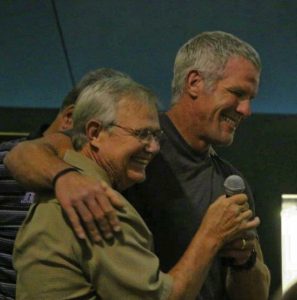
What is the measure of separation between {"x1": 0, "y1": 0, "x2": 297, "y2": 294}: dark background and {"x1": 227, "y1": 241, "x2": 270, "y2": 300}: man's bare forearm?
1.07 meters

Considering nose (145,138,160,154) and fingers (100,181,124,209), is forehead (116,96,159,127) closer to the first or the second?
nose (145,138,160,154)

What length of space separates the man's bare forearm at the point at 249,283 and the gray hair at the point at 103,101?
0.47m

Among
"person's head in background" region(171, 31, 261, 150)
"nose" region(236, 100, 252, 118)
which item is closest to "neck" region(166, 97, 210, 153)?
"person's head in background" region(171, 31, 261, 150)

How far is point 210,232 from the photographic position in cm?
123

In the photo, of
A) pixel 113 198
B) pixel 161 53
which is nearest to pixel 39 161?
pixel 113 198

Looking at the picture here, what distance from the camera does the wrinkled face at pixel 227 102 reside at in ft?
4.87

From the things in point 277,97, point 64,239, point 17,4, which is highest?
point 17,4

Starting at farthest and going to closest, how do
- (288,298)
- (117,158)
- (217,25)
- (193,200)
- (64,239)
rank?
(217,25) → (193,200) → (117,158) → (64,239) → (288,298)

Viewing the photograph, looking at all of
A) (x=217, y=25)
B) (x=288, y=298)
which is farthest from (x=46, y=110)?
(x=288, y=298)

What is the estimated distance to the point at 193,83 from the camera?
153 cm

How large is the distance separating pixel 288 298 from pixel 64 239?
0.48 metres

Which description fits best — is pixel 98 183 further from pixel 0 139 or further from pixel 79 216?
pixel 0 139

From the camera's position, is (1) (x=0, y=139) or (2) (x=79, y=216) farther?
(1) (x=0, y=139)

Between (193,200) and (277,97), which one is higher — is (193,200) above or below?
above
